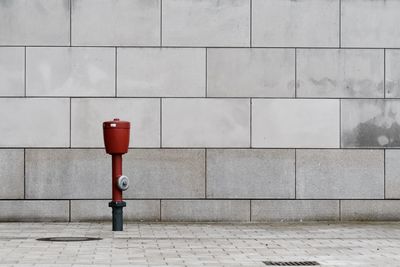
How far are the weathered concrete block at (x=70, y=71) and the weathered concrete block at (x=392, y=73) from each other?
13.8ft

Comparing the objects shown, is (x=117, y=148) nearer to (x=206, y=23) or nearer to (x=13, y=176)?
(x=13, y=176)

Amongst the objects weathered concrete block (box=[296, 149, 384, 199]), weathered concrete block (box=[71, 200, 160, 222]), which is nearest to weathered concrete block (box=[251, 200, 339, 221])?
weathered concrete block (box=[296, 149, 384, 199])

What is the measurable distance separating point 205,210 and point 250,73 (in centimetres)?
219

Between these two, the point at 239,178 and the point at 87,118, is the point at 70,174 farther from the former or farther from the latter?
the point at 239,178

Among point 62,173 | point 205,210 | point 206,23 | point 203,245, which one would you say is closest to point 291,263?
point 203,245

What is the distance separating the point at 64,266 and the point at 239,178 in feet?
17.5

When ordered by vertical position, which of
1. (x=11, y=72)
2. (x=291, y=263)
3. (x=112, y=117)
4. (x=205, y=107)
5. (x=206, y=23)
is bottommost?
(x=291, y=263)

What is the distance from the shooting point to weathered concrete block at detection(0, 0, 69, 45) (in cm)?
1410

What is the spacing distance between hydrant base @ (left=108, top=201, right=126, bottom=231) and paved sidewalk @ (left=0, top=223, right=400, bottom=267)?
7.3 inches

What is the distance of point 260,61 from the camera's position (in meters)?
14.3

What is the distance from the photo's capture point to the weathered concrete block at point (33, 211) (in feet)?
46.0

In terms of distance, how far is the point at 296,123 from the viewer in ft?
47.0

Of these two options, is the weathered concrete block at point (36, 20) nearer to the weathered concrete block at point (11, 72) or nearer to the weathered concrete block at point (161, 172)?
the weathered concrete block at point (11, 72)

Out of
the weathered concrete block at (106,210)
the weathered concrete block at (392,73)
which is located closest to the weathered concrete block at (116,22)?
the weathered concrete block at (106,210)
